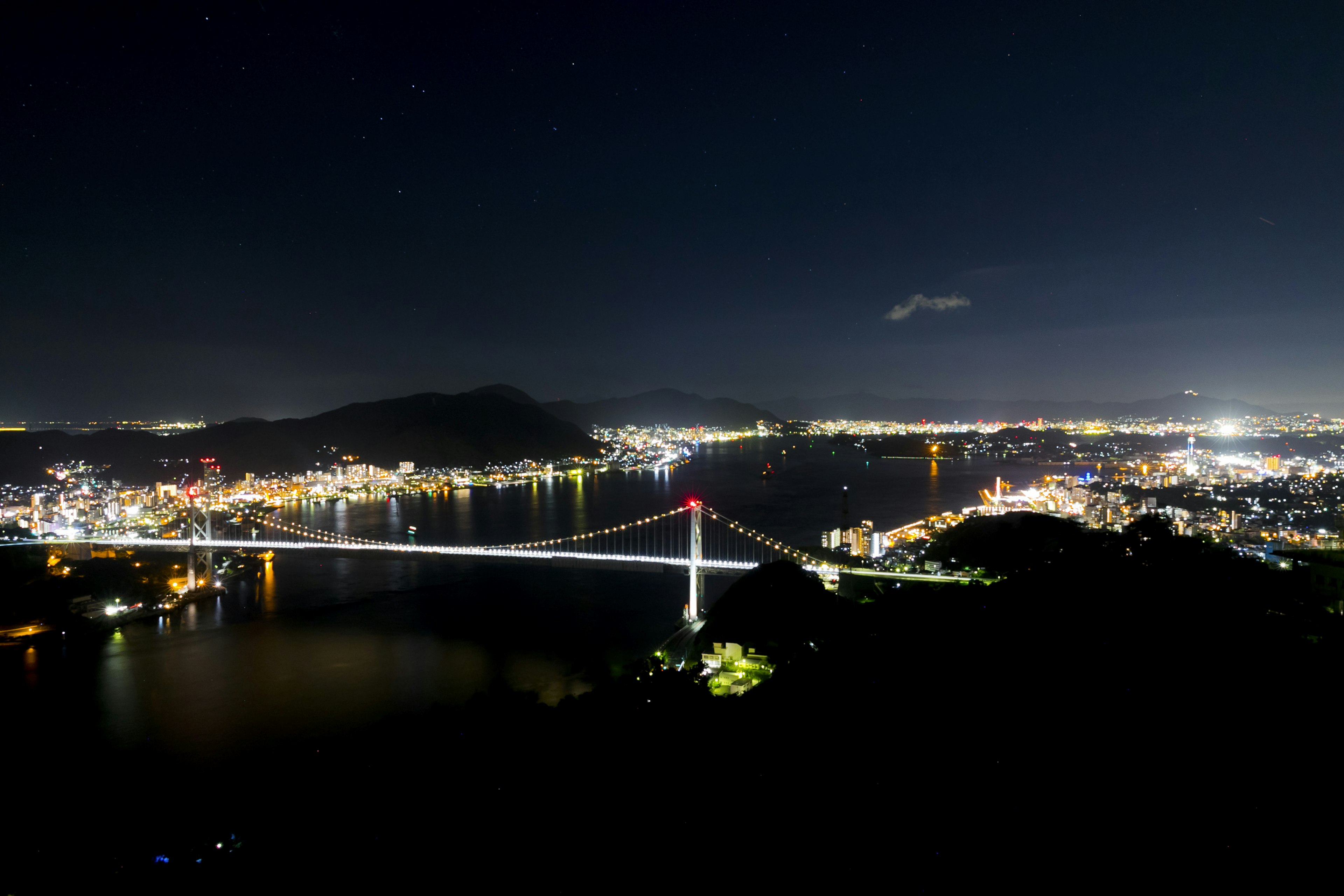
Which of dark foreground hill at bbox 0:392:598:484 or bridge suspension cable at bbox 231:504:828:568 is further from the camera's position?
dark foreground hill at bbox 0:392:598:484

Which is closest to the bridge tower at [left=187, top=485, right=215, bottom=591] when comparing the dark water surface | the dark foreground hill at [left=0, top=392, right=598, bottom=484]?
the dark water surface

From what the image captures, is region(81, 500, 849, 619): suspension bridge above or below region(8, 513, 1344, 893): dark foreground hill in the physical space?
below

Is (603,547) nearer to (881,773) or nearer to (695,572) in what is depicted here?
(695,572)

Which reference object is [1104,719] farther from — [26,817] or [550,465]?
[550,465]

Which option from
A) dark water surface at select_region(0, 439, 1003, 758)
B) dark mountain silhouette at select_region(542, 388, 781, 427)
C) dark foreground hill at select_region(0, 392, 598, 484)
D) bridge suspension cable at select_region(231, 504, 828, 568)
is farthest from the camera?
dark mountain silhouette at select_region(542, 388, 781, 427)

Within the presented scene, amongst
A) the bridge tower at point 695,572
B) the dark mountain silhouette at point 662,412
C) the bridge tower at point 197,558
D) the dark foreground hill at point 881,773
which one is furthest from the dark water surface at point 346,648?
the dark mountain silhouette at point 662,412

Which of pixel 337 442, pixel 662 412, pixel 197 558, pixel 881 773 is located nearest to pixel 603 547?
pixel 197 558

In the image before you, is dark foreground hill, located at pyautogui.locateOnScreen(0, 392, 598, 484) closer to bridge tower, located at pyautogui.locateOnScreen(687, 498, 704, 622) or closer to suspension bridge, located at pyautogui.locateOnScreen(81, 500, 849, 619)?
suspension bridge, located at pyautogui.locateOnScreen(81, 500, 849, 619)
